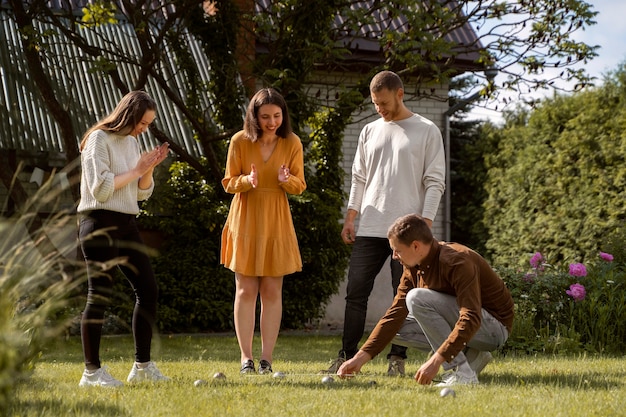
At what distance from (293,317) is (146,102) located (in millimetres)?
5714

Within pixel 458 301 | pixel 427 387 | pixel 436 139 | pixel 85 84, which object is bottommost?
pixel 427 387

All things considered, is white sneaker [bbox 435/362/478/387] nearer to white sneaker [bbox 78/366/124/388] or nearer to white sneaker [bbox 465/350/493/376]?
white sneaker [bbox 465/350/493/376]


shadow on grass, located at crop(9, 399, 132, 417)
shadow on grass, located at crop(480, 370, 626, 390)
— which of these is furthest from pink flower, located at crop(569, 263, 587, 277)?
shadow on grass, located at crop(9, 399, 132, 417)

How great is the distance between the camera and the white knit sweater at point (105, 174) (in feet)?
15.7

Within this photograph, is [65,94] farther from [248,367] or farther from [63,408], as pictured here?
[63,408]

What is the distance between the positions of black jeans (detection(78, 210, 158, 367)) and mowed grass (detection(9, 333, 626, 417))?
23cm

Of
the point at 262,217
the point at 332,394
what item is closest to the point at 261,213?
the point at 262,217

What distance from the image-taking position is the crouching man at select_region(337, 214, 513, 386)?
15.1 feet

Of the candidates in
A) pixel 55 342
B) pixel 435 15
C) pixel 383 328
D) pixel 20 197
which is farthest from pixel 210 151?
pixel 55 342

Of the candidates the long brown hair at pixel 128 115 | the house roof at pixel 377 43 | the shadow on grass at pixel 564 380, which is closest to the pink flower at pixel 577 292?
the shadow on grass at pixel 564 380

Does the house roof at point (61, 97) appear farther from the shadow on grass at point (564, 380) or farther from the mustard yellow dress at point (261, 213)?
the shadow on grass at point (564, 380)

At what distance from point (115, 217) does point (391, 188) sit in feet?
5.80

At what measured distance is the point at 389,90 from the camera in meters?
5.54

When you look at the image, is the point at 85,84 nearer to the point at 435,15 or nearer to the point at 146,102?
the point at 435,15
